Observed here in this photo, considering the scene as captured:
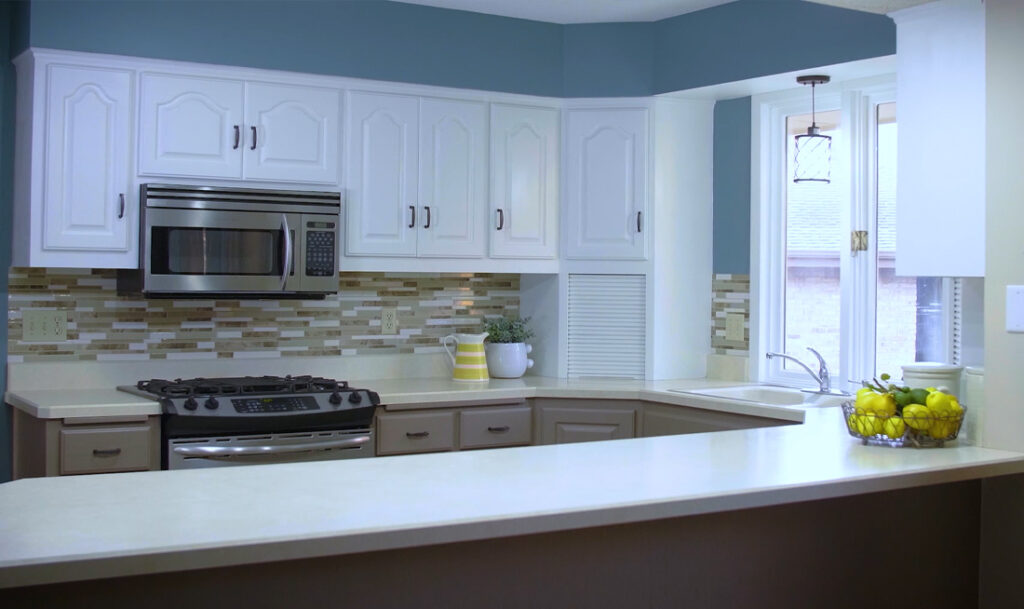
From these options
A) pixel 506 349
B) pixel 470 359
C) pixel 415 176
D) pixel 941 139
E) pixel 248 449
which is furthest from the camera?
pixel 506 349

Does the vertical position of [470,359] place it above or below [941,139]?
below

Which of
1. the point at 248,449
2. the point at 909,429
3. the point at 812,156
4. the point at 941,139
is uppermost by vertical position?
the point at 812,156

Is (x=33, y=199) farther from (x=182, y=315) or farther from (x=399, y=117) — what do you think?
(x=399, y=117)

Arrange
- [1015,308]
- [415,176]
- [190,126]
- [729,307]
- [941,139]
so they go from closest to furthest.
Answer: [1015,308] < [941,139] < [190,126] < [415,176] < [729,307]

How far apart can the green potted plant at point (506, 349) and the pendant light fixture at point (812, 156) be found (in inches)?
55.2

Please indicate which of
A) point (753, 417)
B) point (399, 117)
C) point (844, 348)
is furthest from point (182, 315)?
→ point (844, 348)

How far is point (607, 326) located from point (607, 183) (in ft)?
2.14

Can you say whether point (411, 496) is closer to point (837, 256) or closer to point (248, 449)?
point (248, 449)

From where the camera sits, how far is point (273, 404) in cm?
400

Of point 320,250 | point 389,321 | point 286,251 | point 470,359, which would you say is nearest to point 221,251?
point 286,251

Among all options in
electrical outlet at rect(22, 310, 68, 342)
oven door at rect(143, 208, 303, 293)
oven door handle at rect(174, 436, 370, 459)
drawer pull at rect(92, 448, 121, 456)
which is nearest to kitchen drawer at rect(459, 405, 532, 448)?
oven door handle at rect(174, 436, 370, 459)

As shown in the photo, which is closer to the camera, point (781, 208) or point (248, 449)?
point (248, 449)

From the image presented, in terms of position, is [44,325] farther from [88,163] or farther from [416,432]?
[416,432]

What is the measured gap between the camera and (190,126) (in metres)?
4.16
